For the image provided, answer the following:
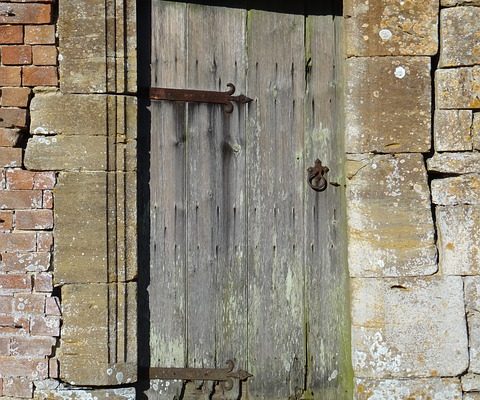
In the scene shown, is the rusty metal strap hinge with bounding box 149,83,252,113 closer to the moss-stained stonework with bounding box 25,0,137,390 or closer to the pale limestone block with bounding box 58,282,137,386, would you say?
the moss-stained stonework with bounding box 25,0,137,390

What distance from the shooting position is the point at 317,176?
4.36 metres

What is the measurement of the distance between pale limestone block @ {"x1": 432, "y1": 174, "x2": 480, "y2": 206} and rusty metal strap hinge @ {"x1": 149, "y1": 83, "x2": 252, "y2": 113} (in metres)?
1.08

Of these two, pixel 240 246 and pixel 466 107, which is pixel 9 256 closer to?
pixel 240 246

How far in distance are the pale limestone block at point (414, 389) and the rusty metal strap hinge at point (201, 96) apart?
5.17ft

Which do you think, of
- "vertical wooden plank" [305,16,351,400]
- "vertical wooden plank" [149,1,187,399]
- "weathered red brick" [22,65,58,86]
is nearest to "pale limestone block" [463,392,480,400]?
"vertical wooden plank" [305,16,351,400]

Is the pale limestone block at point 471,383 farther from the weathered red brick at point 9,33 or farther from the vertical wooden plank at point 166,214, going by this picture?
the weathered red brick at point 9,33

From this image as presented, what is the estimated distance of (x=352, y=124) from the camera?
4.21m

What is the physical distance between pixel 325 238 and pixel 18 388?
1.70 m

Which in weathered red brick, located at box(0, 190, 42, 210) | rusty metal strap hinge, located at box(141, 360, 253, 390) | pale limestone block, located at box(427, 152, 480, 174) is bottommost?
rusty metal strap hinge, located at box(141, 360, 253, 390)

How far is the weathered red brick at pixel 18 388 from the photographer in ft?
13.2

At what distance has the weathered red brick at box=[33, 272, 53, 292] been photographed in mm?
4023

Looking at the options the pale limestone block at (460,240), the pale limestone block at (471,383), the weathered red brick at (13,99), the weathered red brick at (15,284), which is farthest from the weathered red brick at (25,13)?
the pale limestone block at (471,383)

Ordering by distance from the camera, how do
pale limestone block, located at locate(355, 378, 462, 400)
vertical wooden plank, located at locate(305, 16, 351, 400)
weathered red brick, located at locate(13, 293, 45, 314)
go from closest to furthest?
weathered red brick, located at locate(13, 293, 45, 314) → pale limestone block, located at locate(355, 378, 462, 400) → vertical wooden plank, located at locate(305, 16, 351, 400)

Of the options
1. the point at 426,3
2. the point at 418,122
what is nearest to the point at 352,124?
the point at 418,122
